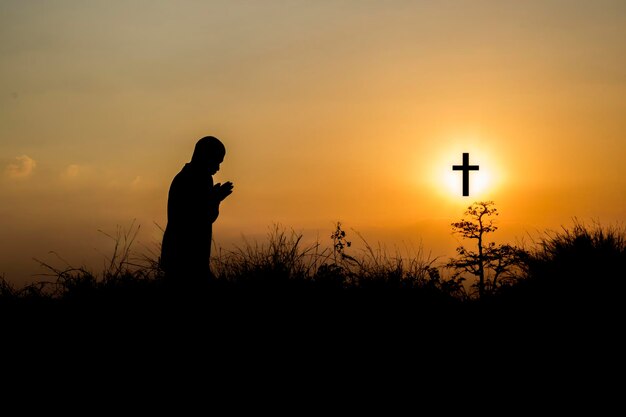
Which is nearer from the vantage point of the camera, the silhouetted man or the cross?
the silhouetted man

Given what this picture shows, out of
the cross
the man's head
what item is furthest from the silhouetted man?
the cross

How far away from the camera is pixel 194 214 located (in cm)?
955

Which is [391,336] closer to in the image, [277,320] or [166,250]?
[277,320]

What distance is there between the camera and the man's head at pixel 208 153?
9398 millimetres

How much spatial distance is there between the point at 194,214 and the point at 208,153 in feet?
2.51

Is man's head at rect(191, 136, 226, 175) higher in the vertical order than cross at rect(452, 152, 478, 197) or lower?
lower

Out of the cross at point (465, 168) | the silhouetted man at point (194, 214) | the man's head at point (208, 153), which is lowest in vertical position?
the silhouetted man at point (194, 214)

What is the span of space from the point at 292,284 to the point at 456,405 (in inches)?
105

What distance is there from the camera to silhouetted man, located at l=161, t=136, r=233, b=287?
31.1ft

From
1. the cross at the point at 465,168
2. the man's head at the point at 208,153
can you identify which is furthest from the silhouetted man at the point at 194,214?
the cross at the point at 465,168

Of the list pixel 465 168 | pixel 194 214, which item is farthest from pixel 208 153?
Answer: pixel 465 168

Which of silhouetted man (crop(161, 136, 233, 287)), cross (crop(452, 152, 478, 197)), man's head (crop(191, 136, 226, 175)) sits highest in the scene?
cross (crop(452, 152, 478, 197))

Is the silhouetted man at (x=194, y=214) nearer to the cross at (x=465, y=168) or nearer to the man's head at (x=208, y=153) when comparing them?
the man's head at (x=208, y=153)

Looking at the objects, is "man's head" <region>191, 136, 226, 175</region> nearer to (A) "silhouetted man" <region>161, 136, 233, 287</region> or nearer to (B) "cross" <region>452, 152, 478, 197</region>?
(A) "silhouetted man" <region>161, 136, 233, 287</region>
